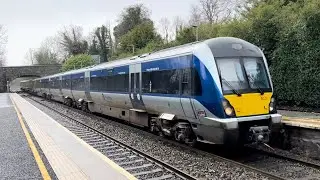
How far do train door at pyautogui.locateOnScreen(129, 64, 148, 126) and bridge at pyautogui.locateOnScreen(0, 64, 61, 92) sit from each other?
8402cm

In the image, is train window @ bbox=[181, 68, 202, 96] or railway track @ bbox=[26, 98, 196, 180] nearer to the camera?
railway track @ bbox=[26, 98, 196, 180]

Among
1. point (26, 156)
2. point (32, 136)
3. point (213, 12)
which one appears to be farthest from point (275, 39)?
point (213, 12)

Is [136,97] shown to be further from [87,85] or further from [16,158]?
[87,85]

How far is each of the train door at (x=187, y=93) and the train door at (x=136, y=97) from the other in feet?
11.7

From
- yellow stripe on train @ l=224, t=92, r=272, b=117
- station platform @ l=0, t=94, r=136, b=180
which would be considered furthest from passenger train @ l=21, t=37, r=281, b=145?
station platform @ l=0, t=94, r=136, b=180

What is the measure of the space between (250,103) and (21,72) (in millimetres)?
93216

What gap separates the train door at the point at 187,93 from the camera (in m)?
10.7

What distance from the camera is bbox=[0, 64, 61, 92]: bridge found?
95.2 m

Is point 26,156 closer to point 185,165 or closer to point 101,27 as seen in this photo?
point 185,165

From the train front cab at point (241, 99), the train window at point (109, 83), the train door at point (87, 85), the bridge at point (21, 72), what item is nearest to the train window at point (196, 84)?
the train front cab at point (241, 99)

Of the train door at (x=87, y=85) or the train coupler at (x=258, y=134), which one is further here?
the train door at (x=87, y=85)

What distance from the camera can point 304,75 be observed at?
1842cm

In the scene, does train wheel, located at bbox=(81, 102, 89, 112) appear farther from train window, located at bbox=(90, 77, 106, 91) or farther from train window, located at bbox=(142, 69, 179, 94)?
train window, located at bbox=(142, 69, 179, 94)

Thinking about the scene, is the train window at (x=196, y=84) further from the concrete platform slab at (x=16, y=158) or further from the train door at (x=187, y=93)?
the concrete platform slab at (x=16, y=158)
